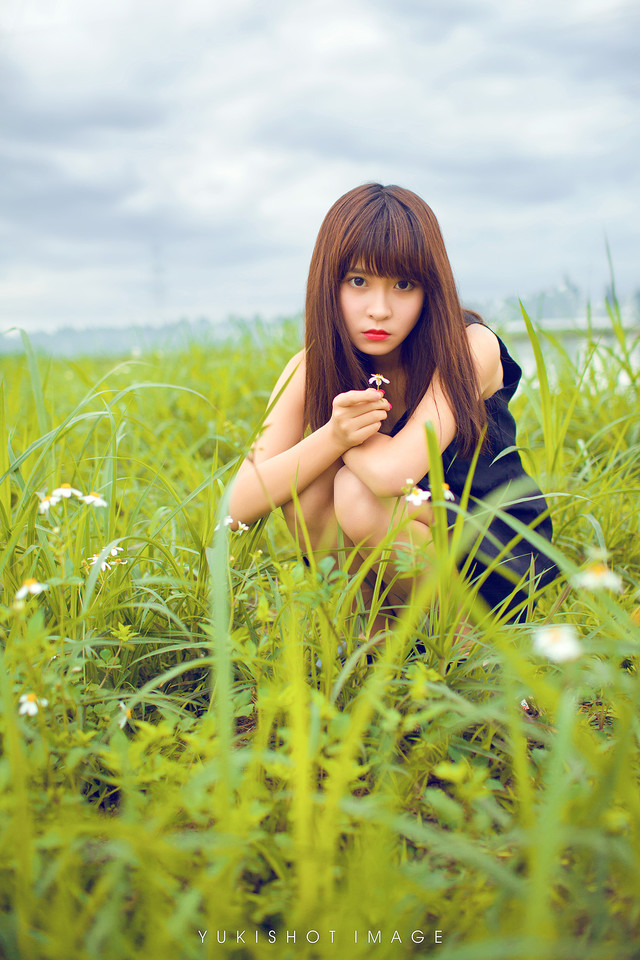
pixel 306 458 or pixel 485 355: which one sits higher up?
pixel 485 355

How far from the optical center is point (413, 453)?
1403 millimetres

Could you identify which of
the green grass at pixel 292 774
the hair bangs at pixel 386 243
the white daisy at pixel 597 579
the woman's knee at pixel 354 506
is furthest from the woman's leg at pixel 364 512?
the white daisy at pixel 597 579

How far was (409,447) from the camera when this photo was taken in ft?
4.61

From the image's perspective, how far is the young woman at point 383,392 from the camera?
56.7 inches

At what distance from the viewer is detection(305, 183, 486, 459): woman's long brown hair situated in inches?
57.2

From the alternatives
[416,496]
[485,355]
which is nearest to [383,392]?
[485,355]

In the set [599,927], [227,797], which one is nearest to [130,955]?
[227,797]

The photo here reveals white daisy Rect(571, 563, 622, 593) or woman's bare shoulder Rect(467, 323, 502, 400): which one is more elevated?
woman's bare shoulder Rect(467, 323, 502, 400)

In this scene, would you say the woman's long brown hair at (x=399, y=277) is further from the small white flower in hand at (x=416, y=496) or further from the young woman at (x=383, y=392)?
the small white flower in hand at (x=416, y=496)

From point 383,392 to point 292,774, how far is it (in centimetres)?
92

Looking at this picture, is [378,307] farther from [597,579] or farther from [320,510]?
[597,579]

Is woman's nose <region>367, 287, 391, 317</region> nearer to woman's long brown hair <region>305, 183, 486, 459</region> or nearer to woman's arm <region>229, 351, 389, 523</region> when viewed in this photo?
woman's long brown hair <region>305, 183, 486, 459</region>

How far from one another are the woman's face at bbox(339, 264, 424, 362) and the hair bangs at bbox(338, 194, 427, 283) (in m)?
0.02

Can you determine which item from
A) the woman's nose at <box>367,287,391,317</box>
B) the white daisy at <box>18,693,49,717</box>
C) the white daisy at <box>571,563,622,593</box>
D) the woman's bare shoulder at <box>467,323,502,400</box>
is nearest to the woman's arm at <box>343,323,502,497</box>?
the woman's bare shoulder at <box>467,323,502,400</box>
